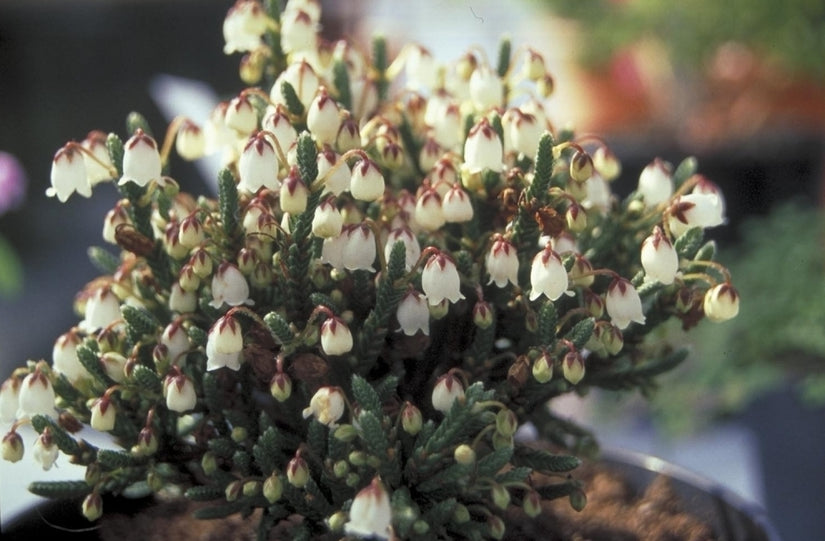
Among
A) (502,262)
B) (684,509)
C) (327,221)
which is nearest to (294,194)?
(327,221)

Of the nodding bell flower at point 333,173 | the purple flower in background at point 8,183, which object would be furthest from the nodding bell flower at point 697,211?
the purple flower in background at point 8,183

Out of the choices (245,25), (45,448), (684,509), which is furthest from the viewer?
(684,509)

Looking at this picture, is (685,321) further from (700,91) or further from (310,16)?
(700,91)

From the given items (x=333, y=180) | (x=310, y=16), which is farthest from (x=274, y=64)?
(x=333, y=180)

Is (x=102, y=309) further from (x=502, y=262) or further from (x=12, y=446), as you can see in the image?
(x=502, y=262)

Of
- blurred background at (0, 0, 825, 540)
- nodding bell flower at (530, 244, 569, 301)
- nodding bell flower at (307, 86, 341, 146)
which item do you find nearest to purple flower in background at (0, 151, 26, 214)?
blurred background at (0, 0, 825, 540)

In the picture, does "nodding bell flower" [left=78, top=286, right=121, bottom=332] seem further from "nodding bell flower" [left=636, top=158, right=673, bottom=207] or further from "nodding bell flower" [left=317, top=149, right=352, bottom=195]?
"nodding bell flower" [left=636, top=158, right=673, bottom=207]
